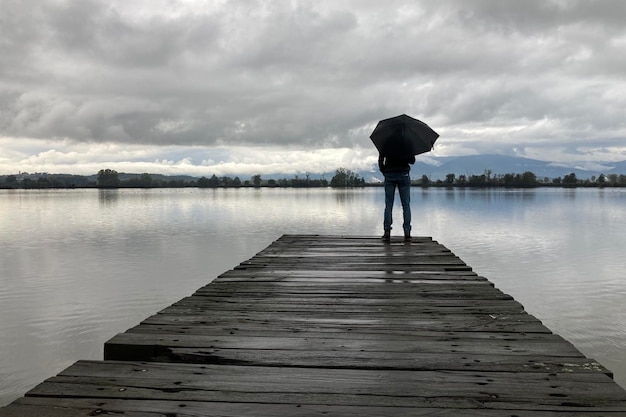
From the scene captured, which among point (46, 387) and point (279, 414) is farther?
point (46, 387)

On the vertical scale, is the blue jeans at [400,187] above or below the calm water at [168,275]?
above

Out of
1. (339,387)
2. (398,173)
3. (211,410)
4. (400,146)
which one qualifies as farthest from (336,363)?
(398,173)

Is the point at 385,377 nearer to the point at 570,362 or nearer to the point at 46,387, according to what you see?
the point at 570,362

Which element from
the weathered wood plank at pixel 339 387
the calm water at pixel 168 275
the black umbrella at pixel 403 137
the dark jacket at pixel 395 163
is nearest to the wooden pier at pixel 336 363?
the weathered wood plank at pixel 339 387

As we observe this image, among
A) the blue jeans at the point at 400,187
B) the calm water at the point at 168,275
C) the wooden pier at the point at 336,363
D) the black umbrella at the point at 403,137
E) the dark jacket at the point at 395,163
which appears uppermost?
the black umbrella at the point at 403,137

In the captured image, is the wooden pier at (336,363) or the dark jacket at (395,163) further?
the dark jacket at (395,163)

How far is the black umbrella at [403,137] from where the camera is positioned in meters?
10.9

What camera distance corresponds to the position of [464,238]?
29656mm

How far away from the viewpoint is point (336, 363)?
3781 millimetres

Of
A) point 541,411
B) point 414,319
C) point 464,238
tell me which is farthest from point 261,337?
point 464,238

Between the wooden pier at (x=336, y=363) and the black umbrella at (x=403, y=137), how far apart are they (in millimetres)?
5076

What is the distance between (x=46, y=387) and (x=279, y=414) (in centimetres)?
171

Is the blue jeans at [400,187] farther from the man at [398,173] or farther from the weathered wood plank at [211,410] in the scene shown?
the weathered wood plank at [211,410]

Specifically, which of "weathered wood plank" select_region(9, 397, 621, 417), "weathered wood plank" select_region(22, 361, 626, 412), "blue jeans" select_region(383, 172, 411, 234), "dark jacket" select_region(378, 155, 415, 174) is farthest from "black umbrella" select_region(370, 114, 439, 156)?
"weathered wood plank" select_region(9, 397, 621, 417)
